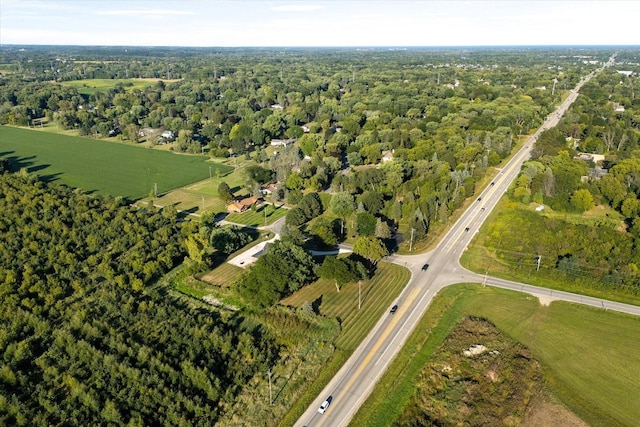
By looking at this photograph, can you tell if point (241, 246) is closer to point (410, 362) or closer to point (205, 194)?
point (205, 194)

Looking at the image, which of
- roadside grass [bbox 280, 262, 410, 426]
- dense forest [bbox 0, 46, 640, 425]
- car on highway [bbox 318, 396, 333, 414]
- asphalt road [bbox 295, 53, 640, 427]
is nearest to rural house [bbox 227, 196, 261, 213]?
dense forest [bbox 0, 46, 640, 425]

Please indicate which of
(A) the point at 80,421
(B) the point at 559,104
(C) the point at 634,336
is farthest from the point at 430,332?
(B) the point at 559,104

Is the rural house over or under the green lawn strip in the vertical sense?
over

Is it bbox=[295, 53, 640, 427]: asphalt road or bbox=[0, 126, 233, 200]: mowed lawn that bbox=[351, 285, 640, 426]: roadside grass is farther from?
bbox=[0, 126, 233, 200]: mowed lawn

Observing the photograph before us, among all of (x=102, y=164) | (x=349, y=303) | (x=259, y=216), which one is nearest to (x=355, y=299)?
(x=349, y=303)

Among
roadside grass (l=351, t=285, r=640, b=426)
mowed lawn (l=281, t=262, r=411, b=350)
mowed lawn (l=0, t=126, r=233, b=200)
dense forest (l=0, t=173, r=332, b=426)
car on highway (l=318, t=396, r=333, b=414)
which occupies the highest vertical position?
mowed lawn (l=0, t=126, r=233, b=200)

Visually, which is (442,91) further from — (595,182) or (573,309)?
(573,309)

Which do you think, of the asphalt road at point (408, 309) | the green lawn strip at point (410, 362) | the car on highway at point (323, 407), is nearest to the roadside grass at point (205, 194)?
the asphalt road at point (408, 309)

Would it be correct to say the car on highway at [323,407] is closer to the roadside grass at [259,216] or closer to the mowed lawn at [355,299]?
the mowed lawn at [355,299]
